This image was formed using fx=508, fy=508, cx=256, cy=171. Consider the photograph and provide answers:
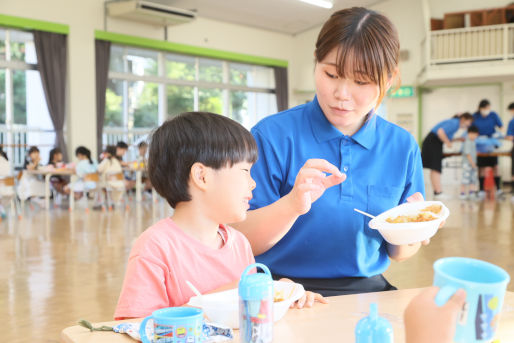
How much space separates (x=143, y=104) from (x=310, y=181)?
10.2 metres

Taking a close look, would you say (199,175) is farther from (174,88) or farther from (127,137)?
(174,88)

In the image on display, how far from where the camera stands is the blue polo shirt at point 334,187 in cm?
Result: 144

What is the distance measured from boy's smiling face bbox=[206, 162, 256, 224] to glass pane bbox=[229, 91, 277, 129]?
11449 mm

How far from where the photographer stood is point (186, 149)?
124 centimetres

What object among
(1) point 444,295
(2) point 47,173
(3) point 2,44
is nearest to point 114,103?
(3) point 2,44

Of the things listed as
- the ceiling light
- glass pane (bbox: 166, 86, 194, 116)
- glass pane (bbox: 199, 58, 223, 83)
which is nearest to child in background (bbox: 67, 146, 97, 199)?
glass pane (bbox: 166, 86, 194, 116)

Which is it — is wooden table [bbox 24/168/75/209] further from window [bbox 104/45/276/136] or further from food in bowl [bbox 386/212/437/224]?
food in bowl [bbox 386/212/437/224]

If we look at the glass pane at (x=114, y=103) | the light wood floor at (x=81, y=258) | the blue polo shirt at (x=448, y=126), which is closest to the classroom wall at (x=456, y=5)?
the blue polo shirt at (x=448, y=126)

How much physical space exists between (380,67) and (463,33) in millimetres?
11326

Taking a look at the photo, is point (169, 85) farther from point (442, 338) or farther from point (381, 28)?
point (442, 338)

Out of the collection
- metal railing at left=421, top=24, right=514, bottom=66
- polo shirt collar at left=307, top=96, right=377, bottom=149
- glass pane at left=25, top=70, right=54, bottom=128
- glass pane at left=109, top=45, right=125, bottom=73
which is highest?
metal railing at left=421, top=24, right=514, bottom=66

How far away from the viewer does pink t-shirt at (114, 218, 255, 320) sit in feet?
3.59

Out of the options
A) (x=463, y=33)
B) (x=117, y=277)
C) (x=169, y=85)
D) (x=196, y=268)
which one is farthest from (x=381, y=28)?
(x=463, y=33)

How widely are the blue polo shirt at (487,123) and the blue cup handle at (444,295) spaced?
10028mm
